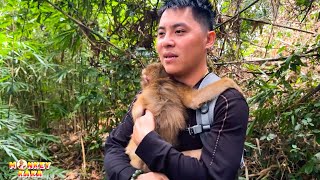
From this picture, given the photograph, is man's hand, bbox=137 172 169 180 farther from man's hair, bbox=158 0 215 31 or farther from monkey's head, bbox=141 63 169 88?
man's hair, bbox=158 0 215 31

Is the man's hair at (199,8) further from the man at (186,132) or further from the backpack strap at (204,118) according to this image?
the backpack strap at (204,118)

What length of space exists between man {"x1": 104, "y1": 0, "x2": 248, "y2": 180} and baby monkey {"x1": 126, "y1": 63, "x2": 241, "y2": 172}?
0.14 ft

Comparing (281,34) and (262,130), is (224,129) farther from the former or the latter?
(281,34)

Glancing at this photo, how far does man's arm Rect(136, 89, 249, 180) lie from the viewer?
4.94 feet

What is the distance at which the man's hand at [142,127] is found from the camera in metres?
1.64

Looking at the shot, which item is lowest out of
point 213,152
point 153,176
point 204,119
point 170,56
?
point 153,176

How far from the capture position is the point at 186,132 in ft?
5.61

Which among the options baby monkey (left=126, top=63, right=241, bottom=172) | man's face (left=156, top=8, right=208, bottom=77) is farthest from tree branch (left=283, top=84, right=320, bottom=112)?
man's face (left=156, top=8, right=208, bottom=77)

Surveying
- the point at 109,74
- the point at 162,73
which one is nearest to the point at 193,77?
the point at 162,73

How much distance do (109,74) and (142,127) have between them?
94.7 inches

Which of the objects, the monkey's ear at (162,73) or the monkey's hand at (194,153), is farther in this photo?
the monkey's ear at (162,73)

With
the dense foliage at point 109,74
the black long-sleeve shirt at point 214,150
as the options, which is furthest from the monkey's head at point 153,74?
the dense foliage at point 109,74

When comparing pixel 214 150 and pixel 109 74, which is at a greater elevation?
pixel 109 74

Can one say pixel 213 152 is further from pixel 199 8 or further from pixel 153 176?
pixel 199 8
